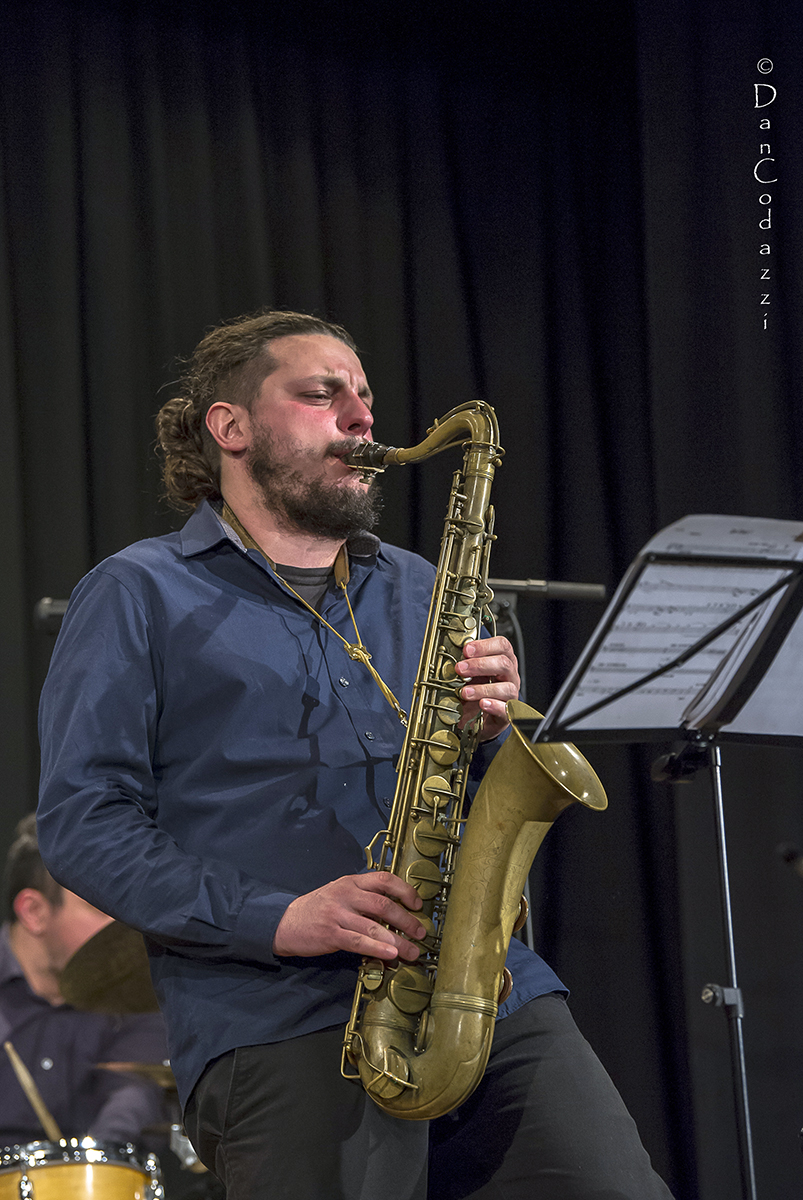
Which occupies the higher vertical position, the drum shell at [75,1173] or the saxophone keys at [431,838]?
the saxophone keys at [431,838]

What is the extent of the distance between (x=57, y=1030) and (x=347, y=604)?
2.32 metres

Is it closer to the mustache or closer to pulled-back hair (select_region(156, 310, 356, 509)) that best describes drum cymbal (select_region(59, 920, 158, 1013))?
pulled-back hair (select_region(156, 310, 356, 509))

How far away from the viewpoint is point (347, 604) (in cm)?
250

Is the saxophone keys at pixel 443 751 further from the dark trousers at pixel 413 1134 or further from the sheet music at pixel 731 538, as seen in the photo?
the sheet music at pixel 731 538

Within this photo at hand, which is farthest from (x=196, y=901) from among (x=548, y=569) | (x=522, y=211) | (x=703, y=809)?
(x=522, y=211)

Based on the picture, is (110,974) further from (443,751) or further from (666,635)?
(666,635)

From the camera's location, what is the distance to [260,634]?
91.0 inches

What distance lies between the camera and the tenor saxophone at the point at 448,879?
6.39 feet

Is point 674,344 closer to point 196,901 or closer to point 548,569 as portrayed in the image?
point 548,569

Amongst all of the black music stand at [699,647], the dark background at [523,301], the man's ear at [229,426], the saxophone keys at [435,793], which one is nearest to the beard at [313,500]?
the man's ear at [229,426]

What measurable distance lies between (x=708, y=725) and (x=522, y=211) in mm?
3085

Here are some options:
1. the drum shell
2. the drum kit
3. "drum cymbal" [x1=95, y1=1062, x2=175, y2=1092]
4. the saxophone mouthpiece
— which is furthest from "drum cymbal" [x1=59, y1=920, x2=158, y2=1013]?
the saxophone mouthpiece

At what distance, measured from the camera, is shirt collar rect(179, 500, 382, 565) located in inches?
95.7

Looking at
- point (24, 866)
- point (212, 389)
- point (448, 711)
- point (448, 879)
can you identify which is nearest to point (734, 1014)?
point (448, 879)
